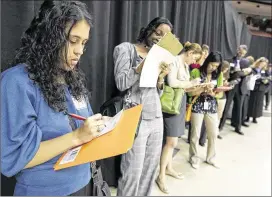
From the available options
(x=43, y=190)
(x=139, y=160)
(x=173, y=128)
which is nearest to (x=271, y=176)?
(x=173, y=128)

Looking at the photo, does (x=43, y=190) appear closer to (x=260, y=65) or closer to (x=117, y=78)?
(x=117, y=78)

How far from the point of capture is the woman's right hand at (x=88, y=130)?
725 millimetres

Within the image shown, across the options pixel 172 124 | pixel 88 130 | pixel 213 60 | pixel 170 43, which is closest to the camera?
pixel 88 130

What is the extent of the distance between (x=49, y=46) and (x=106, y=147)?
35 cm

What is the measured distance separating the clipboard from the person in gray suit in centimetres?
56

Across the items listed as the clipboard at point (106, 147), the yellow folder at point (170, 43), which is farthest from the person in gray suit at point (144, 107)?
the clipboard at point (106, 147)

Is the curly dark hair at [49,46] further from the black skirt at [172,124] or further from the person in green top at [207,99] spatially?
the person in green top at [207,99]

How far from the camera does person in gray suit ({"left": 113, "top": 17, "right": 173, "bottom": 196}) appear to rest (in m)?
1.37

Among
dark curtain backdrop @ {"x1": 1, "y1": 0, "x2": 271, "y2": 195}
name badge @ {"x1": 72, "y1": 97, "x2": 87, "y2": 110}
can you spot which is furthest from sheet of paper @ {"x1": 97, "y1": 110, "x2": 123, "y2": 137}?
dark curtain backdrop @ {"x1": 1, "y1": 0, "x2": 271, "y2": 195}

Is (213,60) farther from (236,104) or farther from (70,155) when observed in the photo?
(70,155)

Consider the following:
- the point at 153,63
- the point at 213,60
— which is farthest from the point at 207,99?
the point at 153,63

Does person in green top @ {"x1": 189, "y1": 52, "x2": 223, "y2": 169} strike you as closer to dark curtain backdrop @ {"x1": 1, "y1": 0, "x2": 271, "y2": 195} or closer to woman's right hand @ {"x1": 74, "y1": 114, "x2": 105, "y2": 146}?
dark curtain backdrop @ {"x1": 1, "y1": 0, "x2": 271, "y2": 195}

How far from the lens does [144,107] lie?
1.45m

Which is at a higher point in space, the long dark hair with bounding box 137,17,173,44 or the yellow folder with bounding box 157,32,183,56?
the long dark hair with bounding box 137,17,173,44
